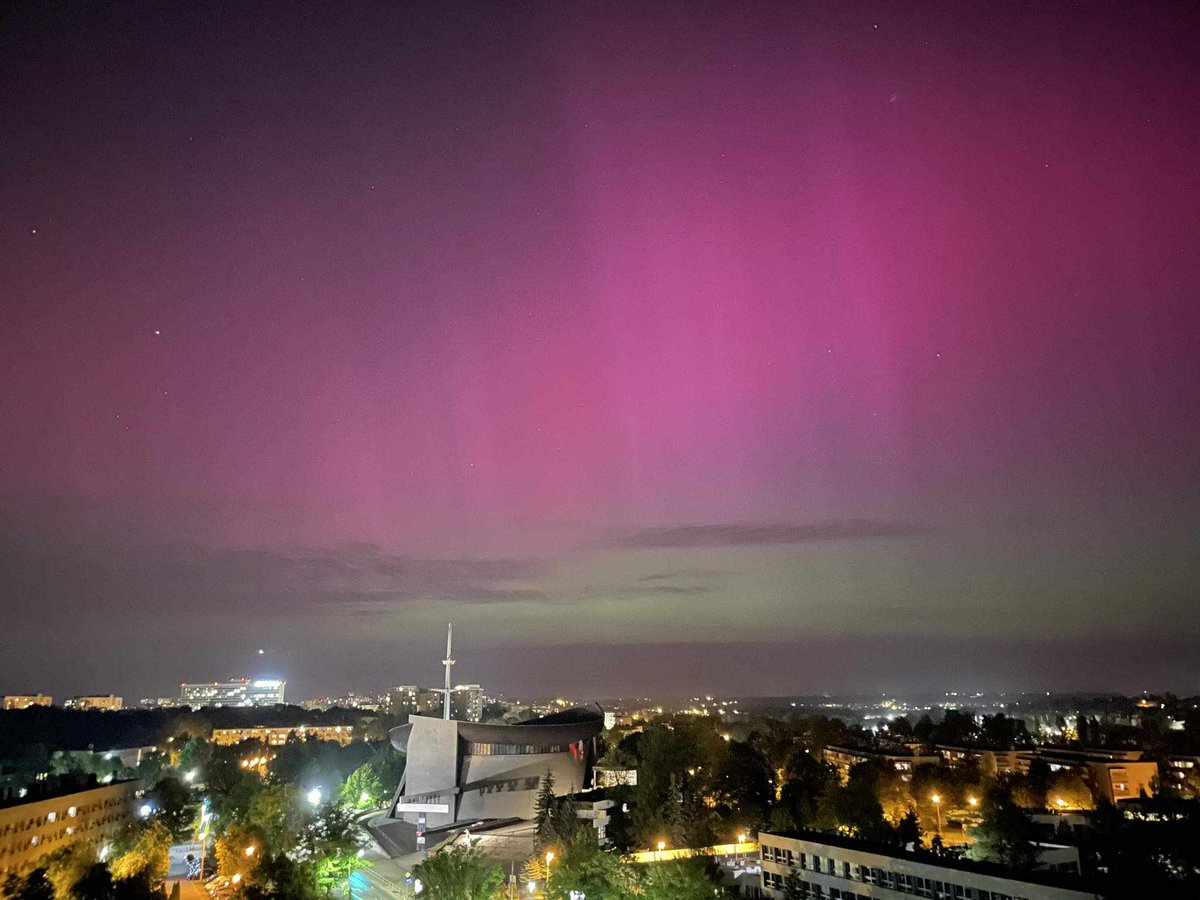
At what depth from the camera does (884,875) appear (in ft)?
87.0

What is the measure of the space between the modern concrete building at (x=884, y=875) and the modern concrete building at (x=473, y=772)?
26.2 meters

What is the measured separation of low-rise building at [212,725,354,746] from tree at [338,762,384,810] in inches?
1795

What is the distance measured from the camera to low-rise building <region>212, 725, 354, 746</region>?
108 metres

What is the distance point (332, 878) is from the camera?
3525cm

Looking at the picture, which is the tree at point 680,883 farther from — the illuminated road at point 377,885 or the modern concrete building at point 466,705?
the modern concrete building at point 466,705

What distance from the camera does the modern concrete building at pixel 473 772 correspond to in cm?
5125

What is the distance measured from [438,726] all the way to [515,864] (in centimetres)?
1490

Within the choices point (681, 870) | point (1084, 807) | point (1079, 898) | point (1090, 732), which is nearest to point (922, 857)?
point (1079, 898)

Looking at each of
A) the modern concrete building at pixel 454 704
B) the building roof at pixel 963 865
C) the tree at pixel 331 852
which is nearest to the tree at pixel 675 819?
the building roof at pixel 963 865

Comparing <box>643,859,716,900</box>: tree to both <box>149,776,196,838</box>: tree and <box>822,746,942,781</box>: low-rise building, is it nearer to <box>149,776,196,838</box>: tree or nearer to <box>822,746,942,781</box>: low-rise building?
<box>149,776,196,838</box>: tree

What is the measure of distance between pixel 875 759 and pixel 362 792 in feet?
130

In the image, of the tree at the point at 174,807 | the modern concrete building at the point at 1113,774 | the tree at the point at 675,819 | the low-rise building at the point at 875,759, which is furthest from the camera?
the low-rise building at the point at 875,759

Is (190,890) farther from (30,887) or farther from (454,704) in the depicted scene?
(454,704)

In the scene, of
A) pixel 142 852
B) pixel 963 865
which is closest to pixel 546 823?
pixel 142 852
